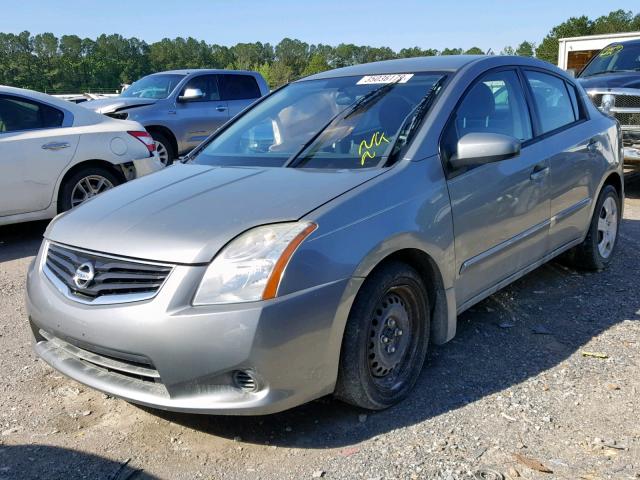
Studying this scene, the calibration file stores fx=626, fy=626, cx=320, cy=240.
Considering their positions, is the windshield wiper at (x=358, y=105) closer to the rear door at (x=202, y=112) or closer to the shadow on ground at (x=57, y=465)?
the shadow on ground at (x=57, y=465)

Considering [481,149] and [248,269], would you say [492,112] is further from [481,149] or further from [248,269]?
[248,269]

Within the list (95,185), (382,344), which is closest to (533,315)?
(382,344)

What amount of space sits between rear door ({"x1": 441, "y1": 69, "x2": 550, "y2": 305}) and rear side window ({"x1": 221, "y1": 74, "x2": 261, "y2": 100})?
8327 millimetres

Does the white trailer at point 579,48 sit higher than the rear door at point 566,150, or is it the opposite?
the white trailer at point 579,48

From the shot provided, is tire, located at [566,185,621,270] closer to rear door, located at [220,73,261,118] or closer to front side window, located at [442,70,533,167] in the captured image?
front side window, located at [442,70,533,167]

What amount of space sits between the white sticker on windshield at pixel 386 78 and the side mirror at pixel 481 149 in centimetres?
64

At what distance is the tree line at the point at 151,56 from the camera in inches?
2857

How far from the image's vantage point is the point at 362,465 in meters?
2.62

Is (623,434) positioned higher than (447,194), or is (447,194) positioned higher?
(447,194)

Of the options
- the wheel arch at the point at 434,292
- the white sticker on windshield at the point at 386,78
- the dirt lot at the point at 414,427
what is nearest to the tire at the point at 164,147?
the dirt lot at the point at 414,427

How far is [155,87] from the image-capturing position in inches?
447

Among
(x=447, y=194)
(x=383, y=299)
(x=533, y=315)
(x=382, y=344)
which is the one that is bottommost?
(x=533, y=315)

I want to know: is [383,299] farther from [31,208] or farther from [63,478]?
[31,208]

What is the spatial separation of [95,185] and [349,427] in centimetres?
471
